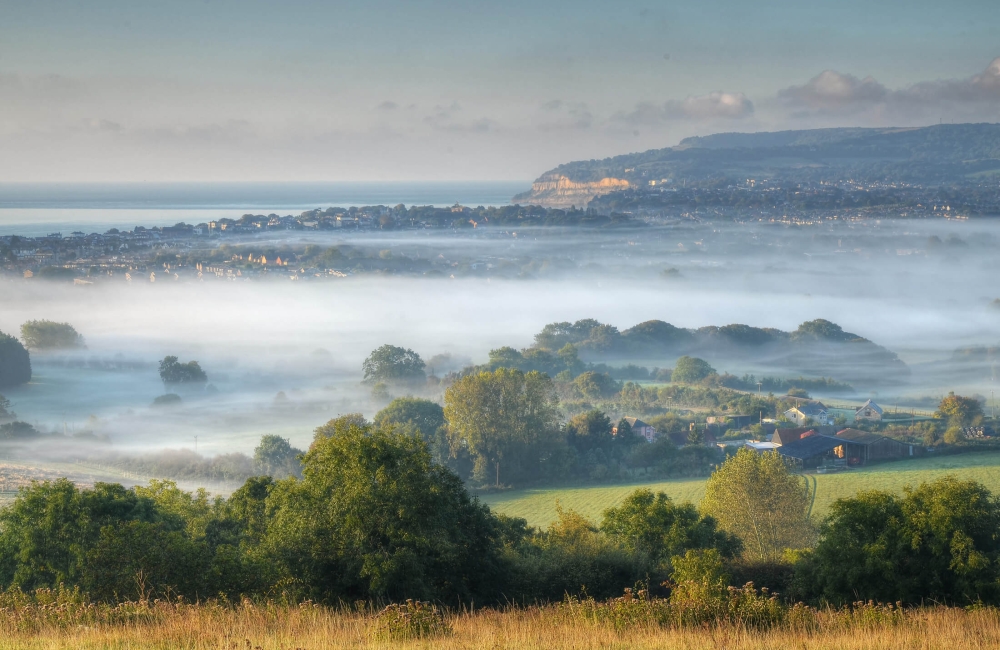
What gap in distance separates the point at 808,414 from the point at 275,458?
94.5 ft

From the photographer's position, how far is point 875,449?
42.2 m

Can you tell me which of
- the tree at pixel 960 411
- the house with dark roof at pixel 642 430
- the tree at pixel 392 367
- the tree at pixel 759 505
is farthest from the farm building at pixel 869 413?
the tree at pixel 392 367

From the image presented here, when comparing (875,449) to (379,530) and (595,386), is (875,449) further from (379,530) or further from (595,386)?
(379,530)

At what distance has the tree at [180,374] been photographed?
81.9 m

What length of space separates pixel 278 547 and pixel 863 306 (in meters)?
145

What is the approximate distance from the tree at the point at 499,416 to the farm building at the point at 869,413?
1856cm

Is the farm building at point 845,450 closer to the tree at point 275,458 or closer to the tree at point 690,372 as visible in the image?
the tree at point 275,458

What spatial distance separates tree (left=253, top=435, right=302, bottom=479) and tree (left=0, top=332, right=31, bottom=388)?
3744 centimetres

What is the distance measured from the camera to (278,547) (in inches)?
511

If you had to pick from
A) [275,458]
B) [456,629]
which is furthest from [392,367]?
[456,629]

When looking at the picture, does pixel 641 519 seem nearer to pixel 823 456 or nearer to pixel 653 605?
pixel 653 605

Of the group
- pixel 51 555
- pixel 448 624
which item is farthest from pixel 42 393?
pixel 448 624

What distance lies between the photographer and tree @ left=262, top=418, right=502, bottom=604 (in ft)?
41.4

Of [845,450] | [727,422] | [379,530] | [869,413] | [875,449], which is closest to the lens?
[379,530]
